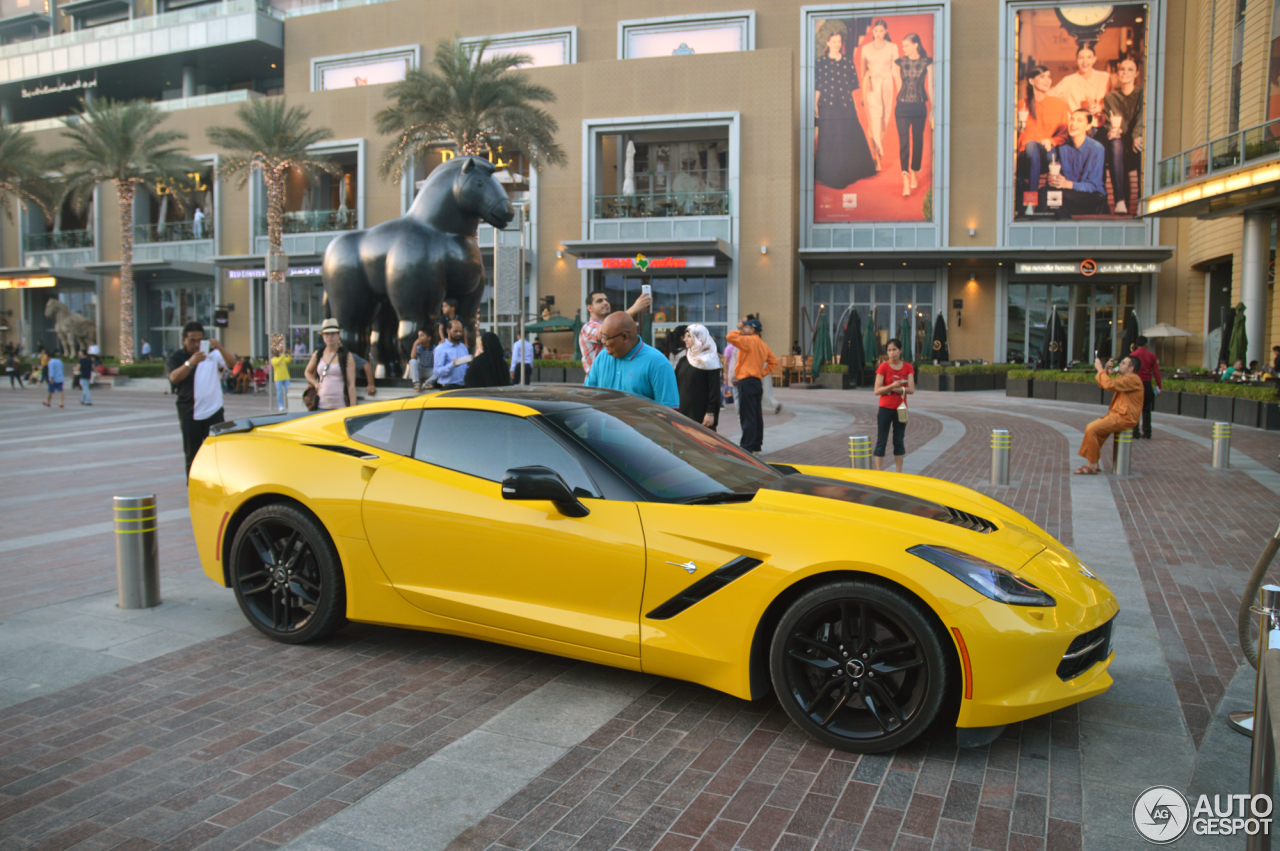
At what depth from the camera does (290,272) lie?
40875 mm

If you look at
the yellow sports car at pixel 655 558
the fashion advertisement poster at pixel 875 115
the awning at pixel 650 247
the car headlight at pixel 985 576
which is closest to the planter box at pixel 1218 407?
the yellow sports car at pixel 655 558

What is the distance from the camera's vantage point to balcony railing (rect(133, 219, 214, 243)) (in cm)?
4494

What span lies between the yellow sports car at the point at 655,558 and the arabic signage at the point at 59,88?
2263 inches

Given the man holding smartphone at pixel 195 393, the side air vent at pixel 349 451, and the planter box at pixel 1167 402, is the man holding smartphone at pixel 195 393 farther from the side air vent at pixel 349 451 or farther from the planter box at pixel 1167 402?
the planter box at pixel 1167 402

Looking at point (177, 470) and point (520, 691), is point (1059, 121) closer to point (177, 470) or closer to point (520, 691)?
point (177, 470)

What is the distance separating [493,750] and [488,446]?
4.89 ft

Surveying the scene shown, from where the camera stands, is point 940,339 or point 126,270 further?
point 126,270

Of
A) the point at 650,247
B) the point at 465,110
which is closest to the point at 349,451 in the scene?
the point at 465,110

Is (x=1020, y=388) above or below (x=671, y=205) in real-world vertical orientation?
below

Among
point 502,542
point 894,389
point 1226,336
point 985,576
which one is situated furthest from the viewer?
point 1226,336

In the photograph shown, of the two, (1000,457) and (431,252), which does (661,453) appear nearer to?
(1000,457)

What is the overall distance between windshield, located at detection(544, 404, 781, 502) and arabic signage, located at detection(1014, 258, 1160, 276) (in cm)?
3450

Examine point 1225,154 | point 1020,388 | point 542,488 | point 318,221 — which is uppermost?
point 318,221

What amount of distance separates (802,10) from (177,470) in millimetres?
33204
